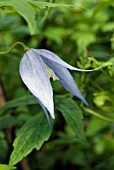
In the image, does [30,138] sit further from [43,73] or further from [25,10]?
[25,10]

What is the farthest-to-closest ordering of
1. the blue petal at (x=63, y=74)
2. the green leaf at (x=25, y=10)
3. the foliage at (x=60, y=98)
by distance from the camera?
the foliage at (x=60, y=98), the blue petal at (x=63, y=74), the green leaf at (x=25, y=10)

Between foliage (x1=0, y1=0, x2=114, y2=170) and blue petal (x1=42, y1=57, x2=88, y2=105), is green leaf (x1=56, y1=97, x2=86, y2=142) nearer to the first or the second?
foliage (x1=0, y1=0, x2=114, y2=170)

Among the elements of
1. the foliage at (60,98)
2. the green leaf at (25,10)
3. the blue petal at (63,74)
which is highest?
the green leaf at (25,10)

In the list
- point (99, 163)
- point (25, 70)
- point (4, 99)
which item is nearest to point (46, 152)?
point (99, 163)

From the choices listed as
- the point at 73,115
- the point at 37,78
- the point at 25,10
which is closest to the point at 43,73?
the point at 37,78

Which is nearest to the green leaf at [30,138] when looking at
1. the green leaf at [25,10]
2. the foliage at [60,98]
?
the foliage at [60,98]

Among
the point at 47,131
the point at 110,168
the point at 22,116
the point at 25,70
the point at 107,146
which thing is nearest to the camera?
the point at 25,70

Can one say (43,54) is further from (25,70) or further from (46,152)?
(46,152)

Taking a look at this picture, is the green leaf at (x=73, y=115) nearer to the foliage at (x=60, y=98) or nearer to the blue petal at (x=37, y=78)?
the foliage at (x=60, y=98)
